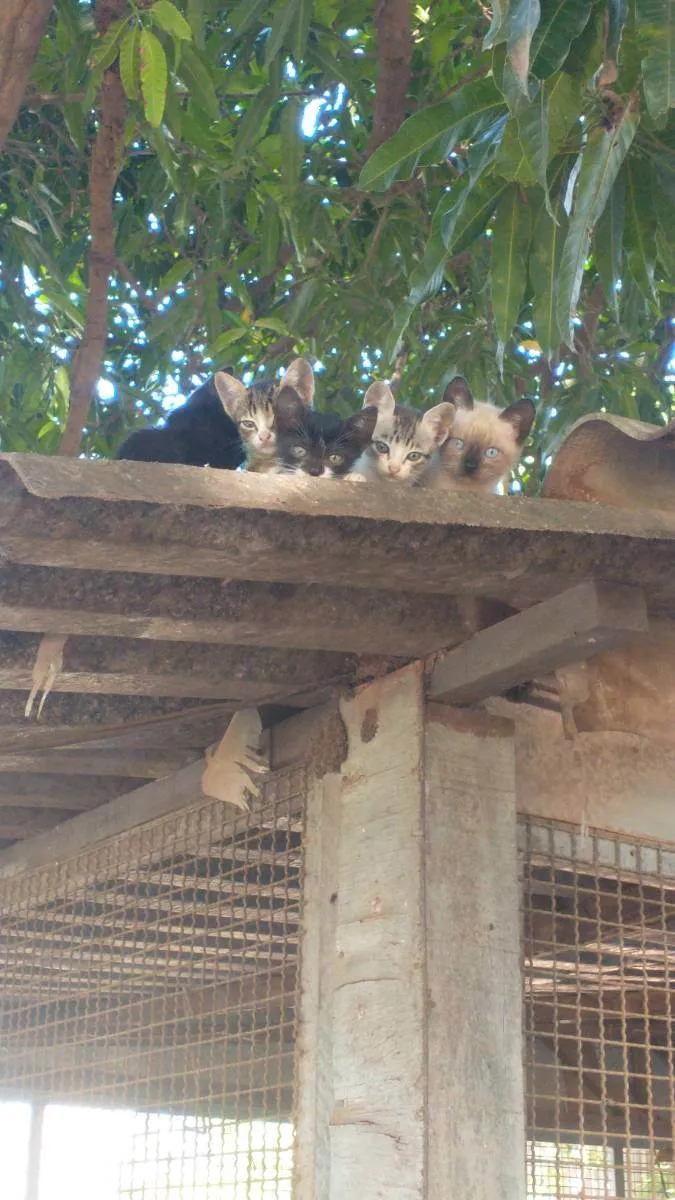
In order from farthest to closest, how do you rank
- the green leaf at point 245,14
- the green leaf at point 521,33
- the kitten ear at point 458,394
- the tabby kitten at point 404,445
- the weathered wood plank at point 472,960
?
the kitten ear at point 458,394 → the tabby kitten at point 404,445 → the green leaf at point 245,14 → the weathered wood plank at point 472,960 → the green leaf at point 521,33

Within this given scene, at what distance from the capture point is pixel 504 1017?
297 cm

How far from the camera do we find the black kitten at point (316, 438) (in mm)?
3904

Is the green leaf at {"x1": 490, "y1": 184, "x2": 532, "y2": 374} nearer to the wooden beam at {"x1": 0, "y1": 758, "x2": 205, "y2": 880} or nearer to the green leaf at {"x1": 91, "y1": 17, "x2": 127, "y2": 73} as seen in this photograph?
the green leaf at {"x1": 91, "y1": 17, "x2": 127, "y2": 73}

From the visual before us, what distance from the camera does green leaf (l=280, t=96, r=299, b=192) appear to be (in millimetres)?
4062

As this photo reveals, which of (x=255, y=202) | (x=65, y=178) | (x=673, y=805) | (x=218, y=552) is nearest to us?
(x=218, y=552)

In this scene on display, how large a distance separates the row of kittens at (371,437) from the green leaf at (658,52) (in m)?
1.85

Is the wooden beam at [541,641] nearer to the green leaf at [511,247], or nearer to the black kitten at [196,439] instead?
the green leaf at [511,247]

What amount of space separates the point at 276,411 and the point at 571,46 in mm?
2012

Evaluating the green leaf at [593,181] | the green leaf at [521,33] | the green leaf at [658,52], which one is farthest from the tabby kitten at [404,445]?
the green leaf at [521,33]

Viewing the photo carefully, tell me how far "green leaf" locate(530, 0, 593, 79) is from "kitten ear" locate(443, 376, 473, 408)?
2.00 metres

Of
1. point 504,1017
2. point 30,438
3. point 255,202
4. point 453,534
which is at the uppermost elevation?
point 255,202

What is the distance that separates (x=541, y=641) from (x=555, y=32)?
4.09 ft

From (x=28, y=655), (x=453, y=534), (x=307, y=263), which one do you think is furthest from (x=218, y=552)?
(x=307, y=263)

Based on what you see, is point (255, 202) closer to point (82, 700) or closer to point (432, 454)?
point (432, 454)
